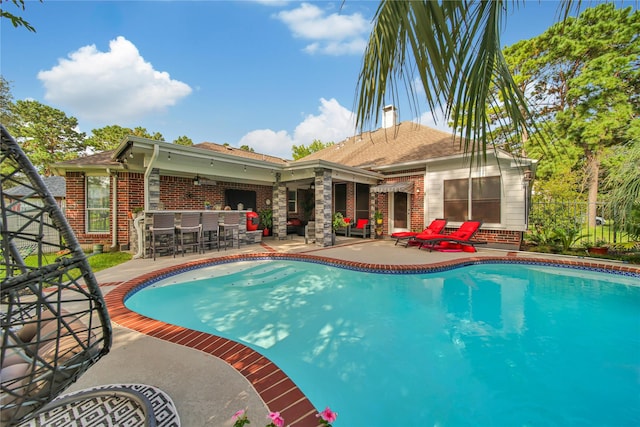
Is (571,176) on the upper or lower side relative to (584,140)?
lower

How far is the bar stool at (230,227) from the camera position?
9.67 metres

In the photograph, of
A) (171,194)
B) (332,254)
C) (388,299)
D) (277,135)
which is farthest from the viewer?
(277,135)

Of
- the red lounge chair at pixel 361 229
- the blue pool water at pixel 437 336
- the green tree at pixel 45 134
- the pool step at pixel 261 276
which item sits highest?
the green tree at pixel 45 134

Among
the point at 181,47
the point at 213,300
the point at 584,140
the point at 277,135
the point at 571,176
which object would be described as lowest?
the point at 213,300

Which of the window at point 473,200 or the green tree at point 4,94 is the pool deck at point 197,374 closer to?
the window at point 473,200

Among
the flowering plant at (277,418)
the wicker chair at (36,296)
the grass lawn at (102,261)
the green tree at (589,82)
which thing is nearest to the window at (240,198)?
the grass lawn at (102,261)

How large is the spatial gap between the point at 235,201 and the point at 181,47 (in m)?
6.27

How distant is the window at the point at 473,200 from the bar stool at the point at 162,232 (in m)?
10.5

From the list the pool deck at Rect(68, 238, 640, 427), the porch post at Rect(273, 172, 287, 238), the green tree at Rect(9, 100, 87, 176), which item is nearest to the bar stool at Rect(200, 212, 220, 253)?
the porch post at Rect(273, 172, 287, 238)

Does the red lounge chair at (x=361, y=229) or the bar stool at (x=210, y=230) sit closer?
the bar stool at (x=210, y=230)

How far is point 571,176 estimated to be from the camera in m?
15.2

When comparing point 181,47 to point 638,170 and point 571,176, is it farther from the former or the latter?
point 571,176

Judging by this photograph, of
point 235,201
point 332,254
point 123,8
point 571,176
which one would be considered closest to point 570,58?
point 571,176

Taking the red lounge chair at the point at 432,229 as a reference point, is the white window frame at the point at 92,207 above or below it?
above
